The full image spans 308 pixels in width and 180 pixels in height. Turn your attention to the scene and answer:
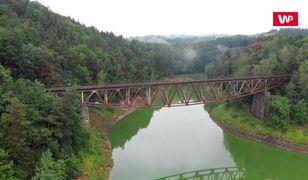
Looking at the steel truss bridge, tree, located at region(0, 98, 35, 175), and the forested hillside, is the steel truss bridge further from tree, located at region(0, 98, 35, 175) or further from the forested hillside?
tree, located at region(0, 98, 35, 175)

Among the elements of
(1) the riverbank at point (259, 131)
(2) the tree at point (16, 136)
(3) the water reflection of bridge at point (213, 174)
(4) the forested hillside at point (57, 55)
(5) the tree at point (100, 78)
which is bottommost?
(3) the water reflection of bridge at point (213, 174)

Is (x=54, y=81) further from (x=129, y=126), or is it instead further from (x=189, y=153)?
(x=189, y=153)

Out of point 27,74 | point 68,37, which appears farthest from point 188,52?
point 27,74

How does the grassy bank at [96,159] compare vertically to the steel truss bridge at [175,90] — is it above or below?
below

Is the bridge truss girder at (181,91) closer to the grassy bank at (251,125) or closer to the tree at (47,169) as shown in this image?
the grassy bank at (251,125)

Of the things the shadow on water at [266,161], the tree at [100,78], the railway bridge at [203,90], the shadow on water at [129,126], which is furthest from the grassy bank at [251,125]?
the tree at [100,78]

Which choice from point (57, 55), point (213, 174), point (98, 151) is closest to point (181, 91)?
point (213, 174)
